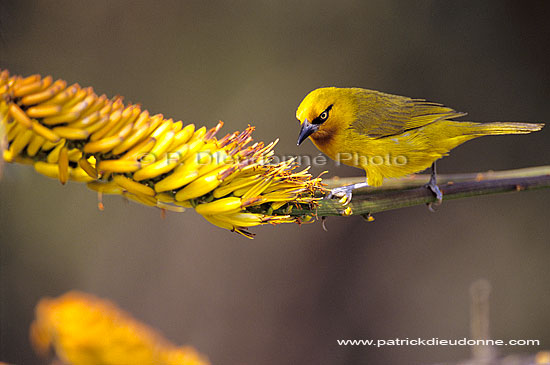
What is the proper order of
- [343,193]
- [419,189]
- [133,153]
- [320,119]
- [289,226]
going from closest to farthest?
[133,153]
[343,193]
[419,189]
[320,119]
[289,226]

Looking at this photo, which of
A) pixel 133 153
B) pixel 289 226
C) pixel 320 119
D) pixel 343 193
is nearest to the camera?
pixel 133 153

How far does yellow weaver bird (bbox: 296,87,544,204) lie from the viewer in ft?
2.72

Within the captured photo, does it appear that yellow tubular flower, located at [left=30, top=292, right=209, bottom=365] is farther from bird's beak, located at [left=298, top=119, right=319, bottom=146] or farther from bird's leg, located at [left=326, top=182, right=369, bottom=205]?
bird's beak, located at [left=298, top=119, right=319, bottom=146]

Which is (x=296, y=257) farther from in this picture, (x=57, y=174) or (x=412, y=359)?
(x=57, y=174)

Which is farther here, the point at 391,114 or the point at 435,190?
the point at 391,114

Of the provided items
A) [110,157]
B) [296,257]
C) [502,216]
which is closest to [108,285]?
[296,257]

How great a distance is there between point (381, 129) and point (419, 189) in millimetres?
205

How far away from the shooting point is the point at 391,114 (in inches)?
35.9

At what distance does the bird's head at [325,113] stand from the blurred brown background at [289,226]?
166 mm

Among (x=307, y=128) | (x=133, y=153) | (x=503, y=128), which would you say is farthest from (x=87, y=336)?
(x=503, y=128)

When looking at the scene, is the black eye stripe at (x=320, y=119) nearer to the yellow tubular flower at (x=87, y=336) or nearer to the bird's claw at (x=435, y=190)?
the bird's claw at (x=435, y=190)

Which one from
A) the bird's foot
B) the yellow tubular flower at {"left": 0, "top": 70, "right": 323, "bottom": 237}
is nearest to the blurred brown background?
the bird's foot

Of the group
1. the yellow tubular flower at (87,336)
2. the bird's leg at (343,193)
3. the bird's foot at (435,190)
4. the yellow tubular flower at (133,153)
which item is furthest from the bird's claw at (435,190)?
the yellow tubular flower at (87,336)

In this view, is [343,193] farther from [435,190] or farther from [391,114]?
[391,114]
